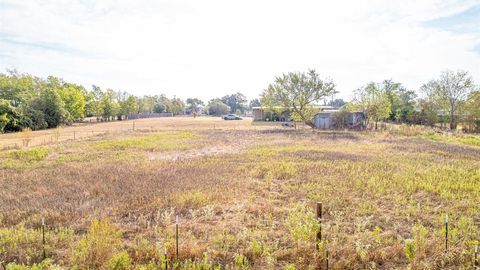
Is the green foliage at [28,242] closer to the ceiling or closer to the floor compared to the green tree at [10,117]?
closer to the floor

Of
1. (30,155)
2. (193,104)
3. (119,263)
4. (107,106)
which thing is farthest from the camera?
(193,104)

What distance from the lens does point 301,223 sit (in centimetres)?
622

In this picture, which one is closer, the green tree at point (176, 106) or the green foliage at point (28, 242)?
the green foliage at point (28, 242)

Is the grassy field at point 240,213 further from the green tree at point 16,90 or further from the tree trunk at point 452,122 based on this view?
the green tree at point 16,90

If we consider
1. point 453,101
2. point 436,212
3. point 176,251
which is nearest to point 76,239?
point 176,251

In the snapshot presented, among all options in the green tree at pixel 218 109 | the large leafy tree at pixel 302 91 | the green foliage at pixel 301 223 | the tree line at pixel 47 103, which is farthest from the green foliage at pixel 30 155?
the green tree at pixel 218 109

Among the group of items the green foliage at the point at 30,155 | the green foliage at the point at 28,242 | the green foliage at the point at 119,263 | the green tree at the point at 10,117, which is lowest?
the green foliage at the point at 28,242

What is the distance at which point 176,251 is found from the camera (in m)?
5.32

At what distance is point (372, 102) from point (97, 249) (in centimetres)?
3755

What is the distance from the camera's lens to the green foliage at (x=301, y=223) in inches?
203

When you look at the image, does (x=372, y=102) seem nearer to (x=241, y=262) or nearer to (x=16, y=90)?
(x=241, y=262)

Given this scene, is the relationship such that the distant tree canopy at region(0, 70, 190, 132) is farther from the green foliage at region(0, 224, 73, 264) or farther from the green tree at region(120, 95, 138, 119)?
the green foliage at region(0, 224, 73, 264)

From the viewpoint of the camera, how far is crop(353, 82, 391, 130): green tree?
36.2m

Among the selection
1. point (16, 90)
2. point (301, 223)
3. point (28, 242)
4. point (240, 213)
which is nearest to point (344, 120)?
point (240, 213)
